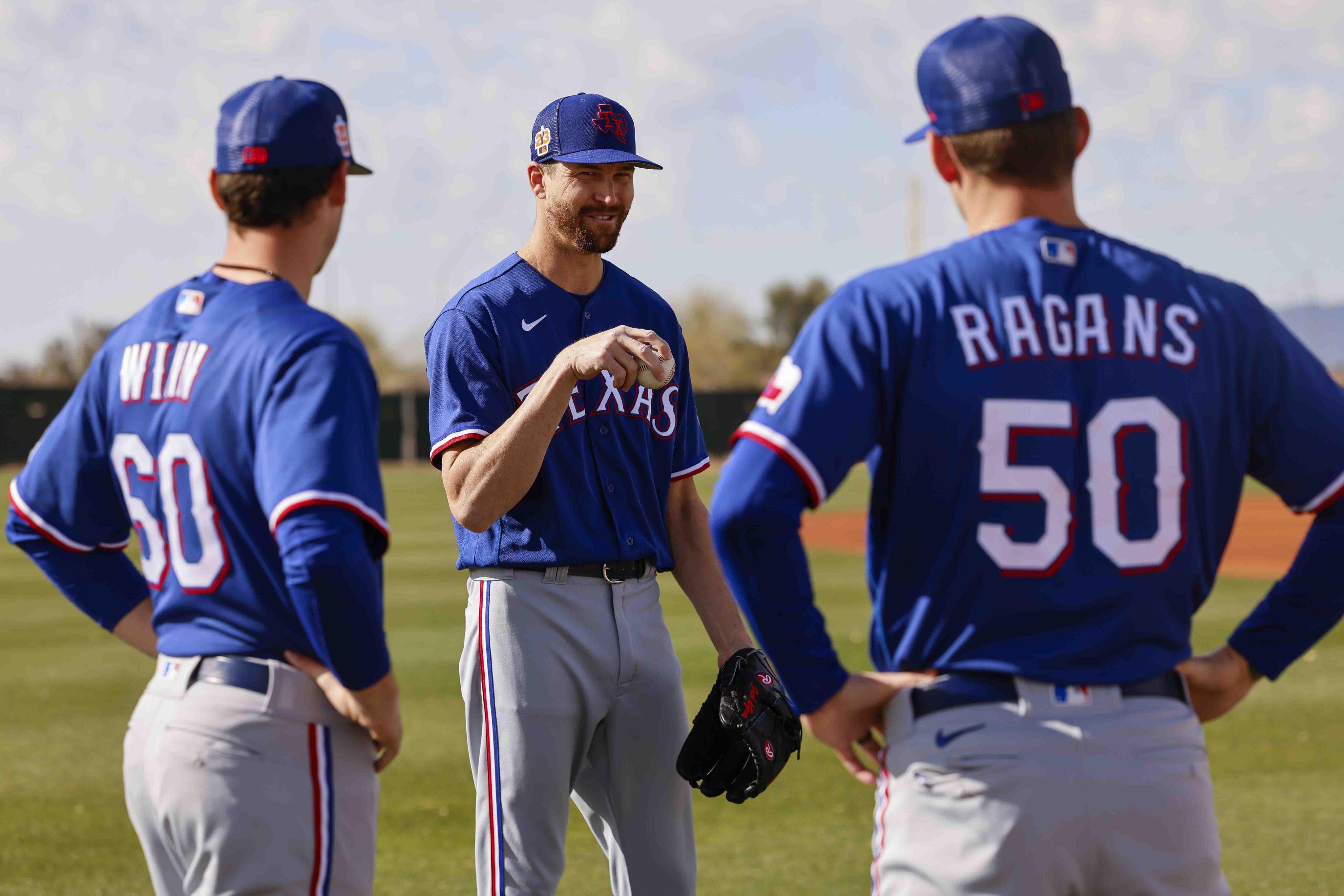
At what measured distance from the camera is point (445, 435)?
3.06 metres

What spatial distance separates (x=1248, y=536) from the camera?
18906mm

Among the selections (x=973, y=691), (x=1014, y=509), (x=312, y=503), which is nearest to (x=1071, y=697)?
(x=973, y=691)

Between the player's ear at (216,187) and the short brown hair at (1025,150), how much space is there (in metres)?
1.37

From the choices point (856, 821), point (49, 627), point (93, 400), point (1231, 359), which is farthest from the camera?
point (49, 627)

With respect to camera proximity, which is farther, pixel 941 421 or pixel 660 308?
pixel 660 308

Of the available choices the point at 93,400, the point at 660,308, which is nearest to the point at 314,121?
the point at 93,400

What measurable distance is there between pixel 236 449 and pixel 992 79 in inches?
56.8

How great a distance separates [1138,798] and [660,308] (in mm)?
1944

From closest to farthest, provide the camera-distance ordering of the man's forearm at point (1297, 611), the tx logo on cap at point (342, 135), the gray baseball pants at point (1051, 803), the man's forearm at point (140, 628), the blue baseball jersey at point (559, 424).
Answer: the gray baseball pants at point (1051, 803) < the man's forearm at point (1297, 611) < the tx logo on cap at point (342, 135) < the man's forearm at point (140, 628) < the blue baseball jersey at point (559, 424)

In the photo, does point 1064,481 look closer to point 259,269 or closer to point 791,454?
point 791,454

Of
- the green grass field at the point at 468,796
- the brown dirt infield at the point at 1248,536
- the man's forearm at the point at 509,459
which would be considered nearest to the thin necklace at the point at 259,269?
the man's forearm at the point at 509,459

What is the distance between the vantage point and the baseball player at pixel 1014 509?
2.02 metres

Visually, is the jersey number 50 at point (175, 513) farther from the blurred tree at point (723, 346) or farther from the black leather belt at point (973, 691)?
the blurred tree at point (723, 346)

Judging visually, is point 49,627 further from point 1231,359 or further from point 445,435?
point 1231,359
